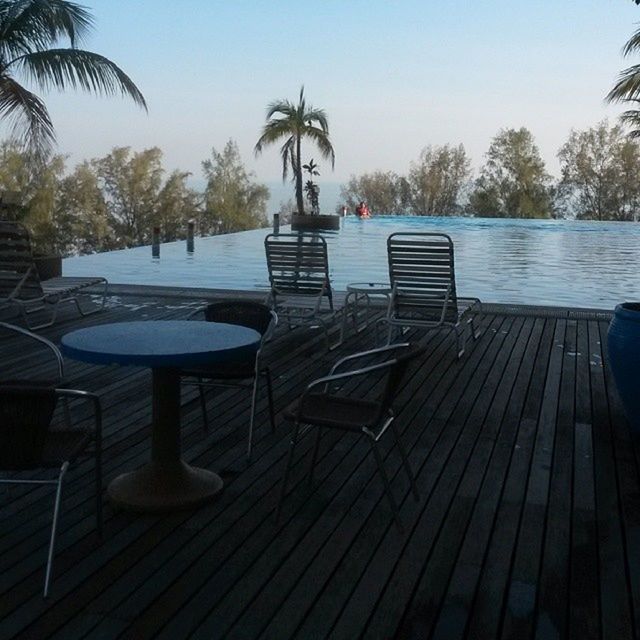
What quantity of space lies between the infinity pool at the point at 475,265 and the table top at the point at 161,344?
8.38 metres

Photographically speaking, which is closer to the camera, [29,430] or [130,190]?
[29,430]

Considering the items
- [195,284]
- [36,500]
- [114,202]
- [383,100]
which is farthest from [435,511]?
[114,202]

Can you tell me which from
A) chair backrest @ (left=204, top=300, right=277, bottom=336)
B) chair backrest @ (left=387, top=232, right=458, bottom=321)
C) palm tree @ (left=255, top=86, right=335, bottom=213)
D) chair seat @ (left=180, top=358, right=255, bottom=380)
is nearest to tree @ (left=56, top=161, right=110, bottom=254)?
palm tree @ (left=255, top=86, right=335, bottom=213)

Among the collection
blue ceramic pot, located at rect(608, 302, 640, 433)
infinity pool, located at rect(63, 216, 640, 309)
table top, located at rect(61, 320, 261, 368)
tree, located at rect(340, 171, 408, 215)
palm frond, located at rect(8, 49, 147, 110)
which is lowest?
infinity pool, located at rect(63, 216, 640, 309)

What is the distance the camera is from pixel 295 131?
91.6 ft

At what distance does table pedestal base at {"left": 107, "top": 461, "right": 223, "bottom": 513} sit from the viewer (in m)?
3.32

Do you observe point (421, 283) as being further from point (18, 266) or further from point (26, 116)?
point (26, 116)

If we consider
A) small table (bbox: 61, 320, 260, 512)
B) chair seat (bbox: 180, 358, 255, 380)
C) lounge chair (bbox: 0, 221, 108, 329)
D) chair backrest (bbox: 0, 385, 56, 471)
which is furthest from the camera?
lounge chair (bbox: 0, 221, 108, 329)

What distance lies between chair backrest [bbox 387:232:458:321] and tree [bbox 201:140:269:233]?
42381mm

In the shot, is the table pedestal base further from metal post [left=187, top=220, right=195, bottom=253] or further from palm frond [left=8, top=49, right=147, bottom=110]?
metal post [left=187, top=220, right=195, bottom=253]

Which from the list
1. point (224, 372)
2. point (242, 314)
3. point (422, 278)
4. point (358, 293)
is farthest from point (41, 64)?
point (224, 372)

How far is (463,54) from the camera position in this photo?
2708 cm

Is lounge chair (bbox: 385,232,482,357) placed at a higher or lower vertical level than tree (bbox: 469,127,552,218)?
lower

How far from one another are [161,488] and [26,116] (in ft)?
28.0
